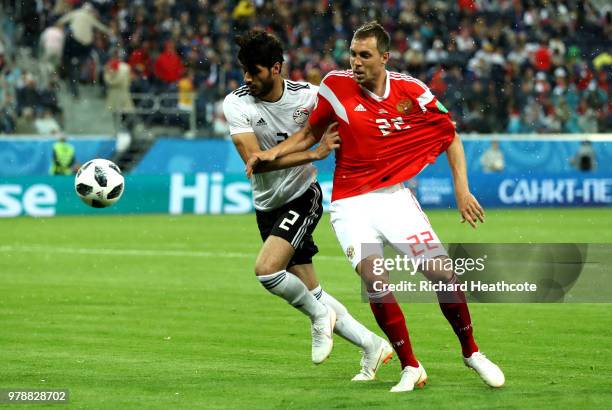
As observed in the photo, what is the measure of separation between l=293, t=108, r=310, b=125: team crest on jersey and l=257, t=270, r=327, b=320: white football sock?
40.6 inches

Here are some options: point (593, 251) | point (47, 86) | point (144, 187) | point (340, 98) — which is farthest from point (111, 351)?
point (47, 86)

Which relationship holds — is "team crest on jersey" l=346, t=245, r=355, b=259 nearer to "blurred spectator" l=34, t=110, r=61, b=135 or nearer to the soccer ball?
the soccer ball

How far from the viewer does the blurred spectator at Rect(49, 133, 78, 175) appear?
24.8 meters

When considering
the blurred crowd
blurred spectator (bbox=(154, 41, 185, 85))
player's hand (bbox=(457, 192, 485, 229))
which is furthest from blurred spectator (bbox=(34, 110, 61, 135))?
player's hand (bbox=(457, 192, 485, 229))

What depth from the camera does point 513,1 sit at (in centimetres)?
3238

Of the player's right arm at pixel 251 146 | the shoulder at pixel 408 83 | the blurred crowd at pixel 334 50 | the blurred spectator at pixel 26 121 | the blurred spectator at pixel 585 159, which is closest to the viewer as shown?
the player's right arm at pixel 251 146

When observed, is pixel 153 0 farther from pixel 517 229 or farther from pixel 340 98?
pixel 340 98

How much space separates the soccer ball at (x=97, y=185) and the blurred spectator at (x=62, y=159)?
1535cm

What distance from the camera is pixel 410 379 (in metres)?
7.43

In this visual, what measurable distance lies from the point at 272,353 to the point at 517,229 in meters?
12.4

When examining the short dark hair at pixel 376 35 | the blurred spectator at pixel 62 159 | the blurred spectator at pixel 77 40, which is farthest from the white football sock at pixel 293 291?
the blurred spectator at pixel 77 40

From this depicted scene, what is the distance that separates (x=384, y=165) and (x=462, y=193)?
20.5 inches

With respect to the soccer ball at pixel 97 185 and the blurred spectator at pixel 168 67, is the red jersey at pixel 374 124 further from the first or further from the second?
the blurred spectator at pixel 168 67

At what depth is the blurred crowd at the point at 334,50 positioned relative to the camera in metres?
28.3
